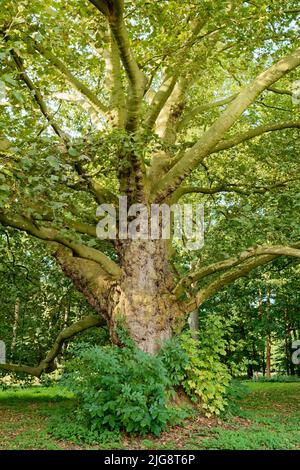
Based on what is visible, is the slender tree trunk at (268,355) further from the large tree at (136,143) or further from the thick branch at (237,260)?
the thick branch at (237,260)

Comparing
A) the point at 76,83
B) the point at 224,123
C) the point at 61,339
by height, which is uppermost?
the point at 76,83

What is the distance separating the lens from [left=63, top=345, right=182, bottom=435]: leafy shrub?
6609 mm

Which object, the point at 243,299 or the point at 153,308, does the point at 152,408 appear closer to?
the point at 153,308

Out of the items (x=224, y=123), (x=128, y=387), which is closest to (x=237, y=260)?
(x=224, y=123)

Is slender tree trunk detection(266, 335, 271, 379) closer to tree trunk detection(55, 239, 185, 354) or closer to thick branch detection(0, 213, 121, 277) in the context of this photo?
tree trunk detection(55, 239, 185, 354)

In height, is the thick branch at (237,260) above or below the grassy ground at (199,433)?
above

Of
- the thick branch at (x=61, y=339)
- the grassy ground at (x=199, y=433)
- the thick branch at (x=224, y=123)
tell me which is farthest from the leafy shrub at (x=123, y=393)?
the thick branch at (x=224, y=123)

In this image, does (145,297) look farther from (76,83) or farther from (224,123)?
(76,83)

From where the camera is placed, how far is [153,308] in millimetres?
8359

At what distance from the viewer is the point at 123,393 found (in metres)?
6.70

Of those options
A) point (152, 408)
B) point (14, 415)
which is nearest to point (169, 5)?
point (152, 408)

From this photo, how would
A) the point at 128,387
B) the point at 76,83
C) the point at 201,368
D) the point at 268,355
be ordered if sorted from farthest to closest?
the point at 268,355 → the point at 76,83 → the point at 201,368 → the point at 128,387

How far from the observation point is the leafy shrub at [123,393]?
661cm

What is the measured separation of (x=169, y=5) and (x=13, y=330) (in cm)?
959
